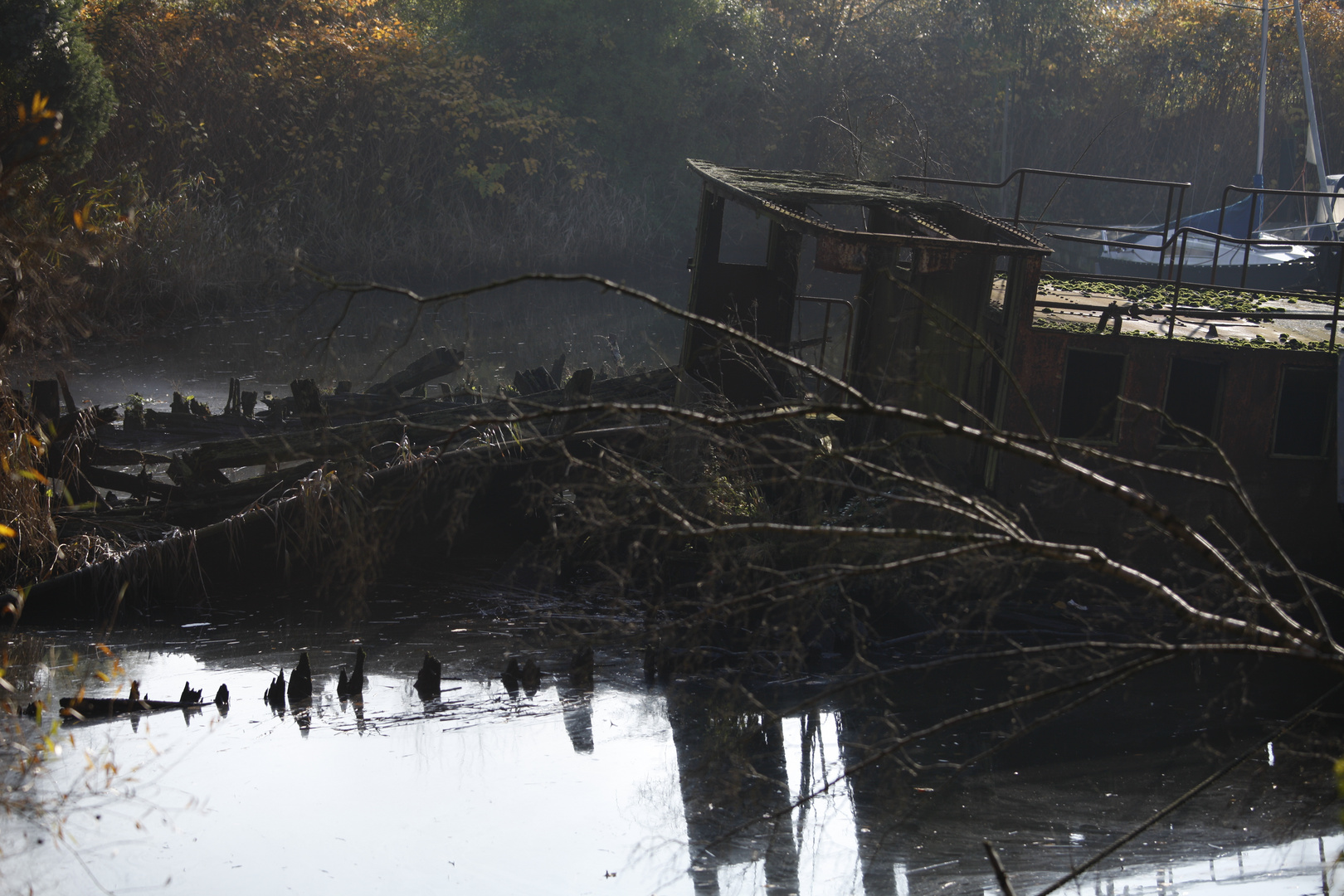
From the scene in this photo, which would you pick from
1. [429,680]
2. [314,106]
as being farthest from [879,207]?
[314,106]

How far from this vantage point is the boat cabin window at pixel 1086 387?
30.3 ft

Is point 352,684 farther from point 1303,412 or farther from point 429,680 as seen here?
point 1303,412

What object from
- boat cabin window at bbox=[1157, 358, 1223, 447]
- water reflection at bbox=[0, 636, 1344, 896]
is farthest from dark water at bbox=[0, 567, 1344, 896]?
boat cabin window at bbox=[1157, 358, 1223, 447]

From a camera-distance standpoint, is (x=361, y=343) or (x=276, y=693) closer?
(x=276, y=693)

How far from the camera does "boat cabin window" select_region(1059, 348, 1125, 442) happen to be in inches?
364

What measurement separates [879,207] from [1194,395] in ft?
10.8

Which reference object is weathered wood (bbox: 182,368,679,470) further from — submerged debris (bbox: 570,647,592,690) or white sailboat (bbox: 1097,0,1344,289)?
white sailboat (bbox: 1097,0,1344,289)

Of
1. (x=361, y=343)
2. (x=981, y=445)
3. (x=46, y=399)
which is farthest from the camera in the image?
(x=361, y=343)

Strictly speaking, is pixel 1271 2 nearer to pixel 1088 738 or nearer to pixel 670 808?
pixel 1088 738

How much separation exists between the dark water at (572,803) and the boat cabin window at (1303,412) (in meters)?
3.21

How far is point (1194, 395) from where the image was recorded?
371 inches

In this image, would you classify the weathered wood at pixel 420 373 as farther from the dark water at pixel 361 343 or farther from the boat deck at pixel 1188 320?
the boat deck at pixel 1188 320

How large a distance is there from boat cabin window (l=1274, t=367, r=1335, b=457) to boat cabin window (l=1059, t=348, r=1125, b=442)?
142 cm

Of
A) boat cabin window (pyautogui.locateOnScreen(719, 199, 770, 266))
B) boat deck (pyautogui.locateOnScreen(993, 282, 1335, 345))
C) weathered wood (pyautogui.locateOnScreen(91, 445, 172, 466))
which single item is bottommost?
weathered wood (pyautogui.locateOnScreen(91, 445, 172, 466))
